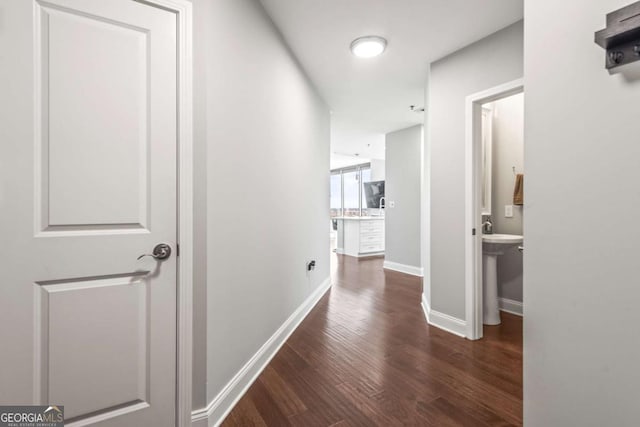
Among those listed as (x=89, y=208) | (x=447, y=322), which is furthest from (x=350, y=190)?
(x=89, y=208)

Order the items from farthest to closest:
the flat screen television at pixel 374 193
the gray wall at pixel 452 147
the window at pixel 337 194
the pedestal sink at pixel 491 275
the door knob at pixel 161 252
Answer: the window at pixel 337 194 < the flat screen television at pixel 374 193 < the pedestal sink at pixel 491 275 < the gray wall at pixel 452 147 < the door knob at pixel 161 252

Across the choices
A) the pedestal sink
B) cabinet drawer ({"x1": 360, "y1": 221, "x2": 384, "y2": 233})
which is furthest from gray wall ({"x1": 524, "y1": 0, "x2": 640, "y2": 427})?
cabinet drawer ({"x1": 360, "y1": 221, "x2": 384, "y2": 233})

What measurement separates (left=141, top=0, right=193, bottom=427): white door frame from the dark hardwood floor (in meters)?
0.37

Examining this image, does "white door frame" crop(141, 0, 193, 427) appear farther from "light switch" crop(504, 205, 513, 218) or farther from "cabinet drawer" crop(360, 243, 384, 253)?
"cabinet drawer" crop(360, 243, 384, 253)

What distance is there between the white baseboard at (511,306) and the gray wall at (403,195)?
1625 mm

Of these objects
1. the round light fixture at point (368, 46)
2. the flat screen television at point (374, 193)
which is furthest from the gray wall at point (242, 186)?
the flat screen television at point (374, 193)

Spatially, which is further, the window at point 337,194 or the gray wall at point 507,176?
the window at point 337,194

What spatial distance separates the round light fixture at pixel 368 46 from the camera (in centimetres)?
225

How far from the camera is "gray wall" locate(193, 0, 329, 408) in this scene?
52.6 inches

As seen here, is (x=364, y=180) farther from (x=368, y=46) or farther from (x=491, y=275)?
(x=368, y=46)

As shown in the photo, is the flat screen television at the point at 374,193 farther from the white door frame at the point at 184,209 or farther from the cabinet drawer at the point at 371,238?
the white door frame at the point at 184,209

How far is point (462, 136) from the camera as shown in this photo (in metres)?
2.41

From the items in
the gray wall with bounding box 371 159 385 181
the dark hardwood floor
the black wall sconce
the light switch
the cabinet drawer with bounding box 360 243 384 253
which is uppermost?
the gray wall with bounding box 371 159 385 181

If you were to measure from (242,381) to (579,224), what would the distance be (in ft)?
5.84
